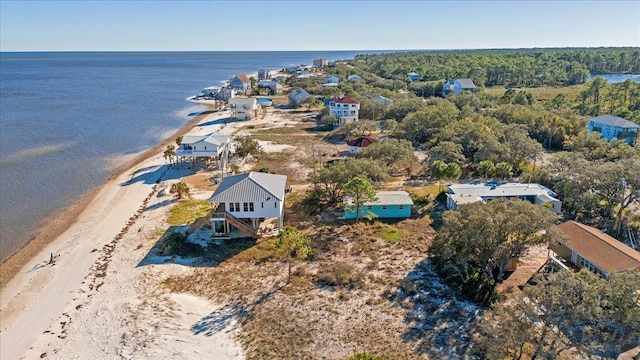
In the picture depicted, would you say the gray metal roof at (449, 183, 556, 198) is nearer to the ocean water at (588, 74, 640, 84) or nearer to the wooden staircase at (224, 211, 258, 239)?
the wooden staircase at (224, 211, 258, 239)

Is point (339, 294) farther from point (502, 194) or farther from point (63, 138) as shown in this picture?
point (63, 138)

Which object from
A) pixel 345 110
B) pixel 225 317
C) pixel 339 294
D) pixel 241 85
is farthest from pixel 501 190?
pixel 241 85

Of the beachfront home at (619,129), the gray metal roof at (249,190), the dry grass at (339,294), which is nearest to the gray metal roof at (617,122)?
the beachfront home at (619,129)

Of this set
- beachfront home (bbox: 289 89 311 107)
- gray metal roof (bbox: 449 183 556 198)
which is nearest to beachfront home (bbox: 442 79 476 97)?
beachfront home (bbox: 289 89 311 107)

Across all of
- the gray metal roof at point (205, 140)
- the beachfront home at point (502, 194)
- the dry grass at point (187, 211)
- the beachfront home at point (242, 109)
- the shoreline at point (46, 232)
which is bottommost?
the shoreline at point (46, 232)

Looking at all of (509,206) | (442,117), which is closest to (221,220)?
(509,206)

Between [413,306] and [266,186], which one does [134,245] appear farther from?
[413,306]

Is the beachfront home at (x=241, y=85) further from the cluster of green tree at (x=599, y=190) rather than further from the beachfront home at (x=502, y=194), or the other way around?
the cluster of green tree at (x=599, y=190)
